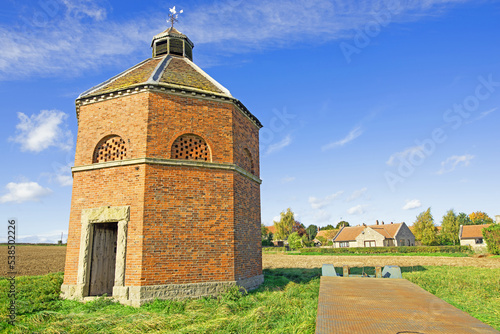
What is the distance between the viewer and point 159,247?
31.8 ft

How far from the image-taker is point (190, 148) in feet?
35.8

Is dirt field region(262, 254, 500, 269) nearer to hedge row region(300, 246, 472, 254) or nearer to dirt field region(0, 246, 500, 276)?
dirt field region(0, 246, 500, 276)

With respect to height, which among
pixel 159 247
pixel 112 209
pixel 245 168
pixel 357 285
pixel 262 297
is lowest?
pixel 262 297

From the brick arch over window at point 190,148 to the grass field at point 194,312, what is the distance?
469 cm

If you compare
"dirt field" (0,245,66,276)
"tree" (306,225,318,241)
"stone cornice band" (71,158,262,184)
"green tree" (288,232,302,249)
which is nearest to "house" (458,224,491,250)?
"green tree" (288,232,302,249)

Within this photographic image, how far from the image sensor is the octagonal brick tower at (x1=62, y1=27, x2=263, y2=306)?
31.8ft

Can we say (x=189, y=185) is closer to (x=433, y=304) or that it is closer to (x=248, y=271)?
(x=248, y=271)

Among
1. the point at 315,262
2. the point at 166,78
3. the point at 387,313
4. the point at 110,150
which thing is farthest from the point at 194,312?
the point at 315,262

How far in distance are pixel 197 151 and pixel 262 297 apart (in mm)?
5424

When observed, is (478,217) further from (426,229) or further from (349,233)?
(426,229)

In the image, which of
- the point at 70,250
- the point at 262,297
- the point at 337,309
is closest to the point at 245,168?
the point at 262,297

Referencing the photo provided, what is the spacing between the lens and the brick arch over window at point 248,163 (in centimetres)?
1268

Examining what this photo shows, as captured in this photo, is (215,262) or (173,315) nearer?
(173,315)

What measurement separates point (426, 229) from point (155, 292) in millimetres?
47824
